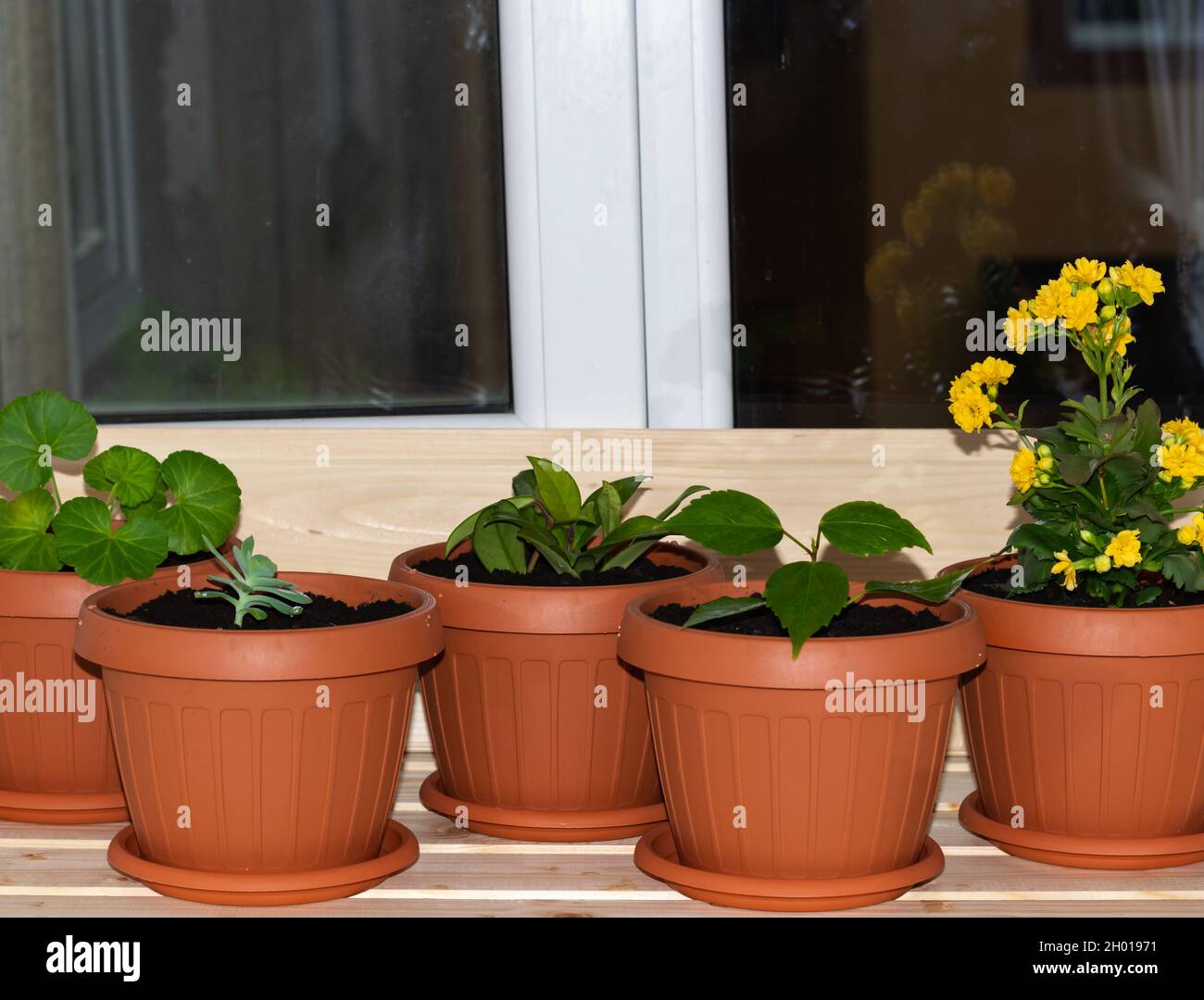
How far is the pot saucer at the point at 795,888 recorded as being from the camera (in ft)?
3.03

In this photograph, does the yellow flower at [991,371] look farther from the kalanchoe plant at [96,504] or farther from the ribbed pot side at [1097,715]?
the kalanchoe plant at [96,504]

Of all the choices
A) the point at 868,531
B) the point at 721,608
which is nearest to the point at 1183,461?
the point at 868,531

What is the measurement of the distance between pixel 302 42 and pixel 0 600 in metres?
0.64

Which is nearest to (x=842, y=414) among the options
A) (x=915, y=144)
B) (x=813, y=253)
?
(x=813, y=253)

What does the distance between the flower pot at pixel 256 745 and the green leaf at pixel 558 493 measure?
0.56 feet

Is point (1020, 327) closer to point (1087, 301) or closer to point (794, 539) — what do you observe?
point (1087, 301)

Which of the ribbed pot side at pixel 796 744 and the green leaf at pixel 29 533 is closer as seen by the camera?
the ribbed pot side at pixel 796 744

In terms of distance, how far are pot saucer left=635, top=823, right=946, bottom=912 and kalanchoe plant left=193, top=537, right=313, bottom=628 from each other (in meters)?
0.32

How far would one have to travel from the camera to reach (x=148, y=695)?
931 millimetres

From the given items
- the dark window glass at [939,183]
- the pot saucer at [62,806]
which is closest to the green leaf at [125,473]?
the pot saucer at [62,806]

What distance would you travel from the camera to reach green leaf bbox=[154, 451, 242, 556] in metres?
1.10

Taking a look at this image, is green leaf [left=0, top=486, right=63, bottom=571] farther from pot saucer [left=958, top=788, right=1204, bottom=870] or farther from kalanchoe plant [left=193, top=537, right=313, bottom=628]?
pot saucer [left=958, top=788, right=1204, bottom=870]
